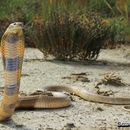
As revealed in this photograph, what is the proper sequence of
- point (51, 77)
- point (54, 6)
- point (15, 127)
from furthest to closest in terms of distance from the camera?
point (54, 6)
point (51, 77)
point (15, 127)

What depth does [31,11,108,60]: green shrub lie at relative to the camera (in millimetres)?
12566

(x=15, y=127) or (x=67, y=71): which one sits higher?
(x=15, y=127)

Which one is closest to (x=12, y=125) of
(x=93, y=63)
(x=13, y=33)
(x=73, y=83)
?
(x=13, y=33)

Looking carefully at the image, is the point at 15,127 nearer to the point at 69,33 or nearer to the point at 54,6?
the point at 69,33

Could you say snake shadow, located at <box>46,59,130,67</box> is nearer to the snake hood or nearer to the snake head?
the snake hood

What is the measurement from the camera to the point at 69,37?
12.6 m

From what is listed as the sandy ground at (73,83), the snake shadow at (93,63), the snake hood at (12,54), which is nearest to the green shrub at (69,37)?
the snake shadow at (93,63)

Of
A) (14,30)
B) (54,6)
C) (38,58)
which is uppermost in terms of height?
(14,30)

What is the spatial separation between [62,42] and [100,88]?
3.76m

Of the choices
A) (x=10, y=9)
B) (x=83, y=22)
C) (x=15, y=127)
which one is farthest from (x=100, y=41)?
(x=15, y=127)

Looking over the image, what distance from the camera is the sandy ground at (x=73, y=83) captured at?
6375 millimetres

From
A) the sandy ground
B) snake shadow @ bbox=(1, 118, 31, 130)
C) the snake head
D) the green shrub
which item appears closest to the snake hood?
the snake head

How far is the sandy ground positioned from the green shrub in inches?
13.2

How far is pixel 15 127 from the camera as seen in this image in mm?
6145
